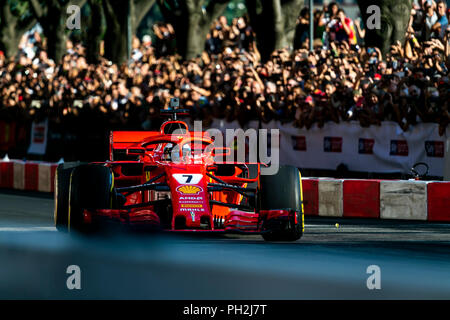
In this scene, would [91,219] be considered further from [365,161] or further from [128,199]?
[365,161]

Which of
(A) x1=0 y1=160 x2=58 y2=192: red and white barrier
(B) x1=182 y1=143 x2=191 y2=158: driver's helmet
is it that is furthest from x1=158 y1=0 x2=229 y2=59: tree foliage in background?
(B) x1=182 y1=143 x2=191 y2=158: driver's helmet

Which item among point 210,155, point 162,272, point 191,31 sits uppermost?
point 191,31

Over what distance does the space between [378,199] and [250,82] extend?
7495 mm

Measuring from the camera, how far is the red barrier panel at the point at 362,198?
66.7ft

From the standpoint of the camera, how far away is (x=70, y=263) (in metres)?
13.1

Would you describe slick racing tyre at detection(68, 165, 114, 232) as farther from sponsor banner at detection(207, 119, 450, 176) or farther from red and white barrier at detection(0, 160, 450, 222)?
sponsor banner at detection(207, 119, 450, 176)

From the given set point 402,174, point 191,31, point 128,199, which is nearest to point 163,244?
point 128,199

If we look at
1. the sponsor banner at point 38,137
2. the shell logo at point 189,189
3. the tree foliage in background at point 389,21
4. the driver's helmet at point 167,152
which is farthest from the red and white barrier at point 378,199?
the sponsor banner at point 38,137

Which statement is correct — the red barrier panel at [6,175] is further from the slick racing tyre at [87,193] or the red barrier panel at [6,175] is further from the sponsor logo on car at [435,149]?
the slick racing tyre at [87,193]

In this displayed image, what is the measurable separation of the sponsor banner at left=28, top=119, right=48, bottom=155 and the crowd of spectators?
0.27 meters

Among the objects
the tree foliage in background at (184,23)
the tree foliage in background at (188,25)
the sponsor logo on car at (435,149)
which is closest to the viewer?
the sponsor logo on car at (435,149)

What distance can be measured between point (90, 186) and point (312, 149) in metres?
10.4

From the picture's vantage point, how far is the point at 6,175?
A: 2866cm

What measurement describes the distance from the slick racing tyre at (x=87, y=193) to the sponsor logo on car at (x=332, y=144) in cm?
974
